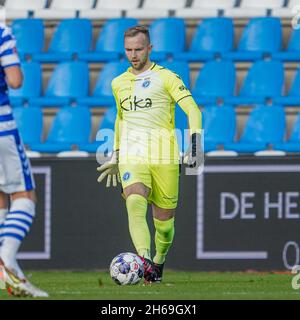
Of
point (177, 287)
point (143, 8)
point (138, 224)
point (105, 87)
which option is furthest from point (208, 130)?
point (177, 287)

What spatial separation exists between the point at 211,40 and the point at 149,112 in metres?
5.00

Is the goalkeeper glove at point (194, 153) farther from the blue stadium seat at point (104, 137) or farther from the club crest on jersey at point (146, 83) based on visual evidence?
the blue stadium seat at point (104, 137)

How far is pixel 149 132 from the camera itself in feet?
32.8

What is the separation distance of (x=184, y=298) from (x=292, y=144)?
17.7 ft

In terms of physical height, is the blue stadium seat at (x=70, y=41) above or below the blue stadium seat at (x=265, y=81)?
above

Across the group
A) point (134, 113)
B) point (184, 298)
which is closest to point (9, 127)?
point (184, 298)

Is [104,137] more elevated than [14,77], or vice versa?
[14,77]

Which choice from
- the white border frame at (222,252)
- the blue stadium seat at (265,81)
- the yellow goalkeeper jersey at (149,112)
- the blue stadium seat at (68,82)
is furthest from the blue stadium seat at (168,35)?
the yellow goalkeeper jersey at (149,112)

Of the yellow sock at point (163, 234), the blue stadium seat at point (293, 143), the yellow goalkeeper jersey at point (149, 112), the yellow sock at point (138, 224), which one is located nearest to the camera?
the yellow sock at point (138, 224)

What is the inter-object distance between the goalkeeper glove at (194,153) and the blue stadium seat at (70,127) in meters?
4.09

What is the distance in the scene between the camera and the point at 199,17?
15414mm

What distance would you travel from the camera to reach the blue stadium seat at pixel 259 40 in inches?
575

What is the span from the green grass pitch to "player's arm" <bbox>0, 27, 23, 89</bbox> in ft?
4.77

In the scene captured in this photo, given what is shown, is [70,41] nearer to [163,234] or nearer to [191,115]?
[163,234]
